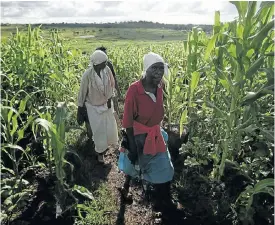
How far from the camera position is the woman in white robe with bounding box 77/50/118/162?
3.55 m

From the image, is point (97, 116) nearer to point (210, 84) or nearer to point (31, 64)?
point (31, 64)

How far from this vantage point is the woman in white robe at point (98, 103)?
355cm

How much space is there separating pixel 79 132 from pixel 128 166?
4.95ft

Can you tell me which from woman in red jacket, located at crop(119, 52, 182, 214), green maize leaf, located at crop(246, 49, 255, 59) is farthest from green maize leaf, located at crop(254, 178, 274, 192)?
woman in red jacket, located at crop(119, 52, 182, 214)

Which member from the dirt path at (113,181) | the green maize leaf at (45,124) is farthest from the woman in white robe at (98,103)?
the green maize leaf at (45,124)

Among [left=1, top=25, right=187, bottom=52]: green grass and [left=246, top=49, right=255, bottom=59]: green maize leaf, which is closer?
[left=246, top=49, right=255, bottom=59]: green maize leaf

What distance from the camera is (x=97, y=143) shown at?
362 centimetres

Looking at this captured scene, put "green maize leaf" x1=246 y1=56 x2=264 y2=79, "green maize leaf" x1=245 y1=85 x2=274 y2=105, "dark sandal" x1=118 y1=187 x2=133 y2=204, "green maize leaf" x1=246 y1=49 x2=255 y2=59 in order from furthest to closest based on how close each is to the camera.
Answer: "dark sandal" x1=118 y1=187 x2=133 y2=204
"green maize leaf" x1=246 y1=49 x2=255 y2=59
"green maize leaf" x1=246 y1=56 x2=264 y2=79
"green maize leaf" x1=245 y1=85 x2=274 y2=105

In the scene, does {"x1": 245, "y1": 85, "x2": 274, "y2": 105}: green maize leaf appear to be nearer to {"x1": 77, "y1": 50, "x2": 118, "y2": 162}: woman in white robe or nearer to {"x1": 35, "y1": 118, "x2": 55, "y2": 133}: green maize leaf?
{"x1": 35, "y1": 118, "x2": 55, "y2": 133}: green maize leaf

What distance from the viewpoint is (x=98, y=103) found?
12.0ft

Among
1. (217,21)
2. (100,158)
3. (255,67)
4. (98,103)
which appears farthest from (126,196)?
(217,21)

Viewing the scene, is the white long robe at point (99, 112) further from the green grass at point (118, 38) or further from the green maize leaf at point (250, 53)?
the green grass at point (118, 38)

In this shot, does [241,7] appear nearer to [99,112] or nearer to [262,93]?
[262,93]

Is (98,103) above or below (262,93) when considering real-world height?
below
